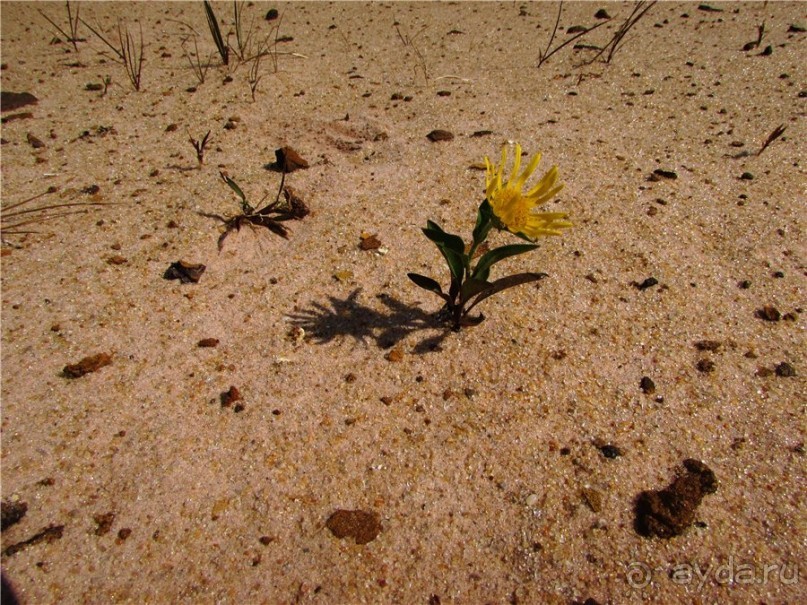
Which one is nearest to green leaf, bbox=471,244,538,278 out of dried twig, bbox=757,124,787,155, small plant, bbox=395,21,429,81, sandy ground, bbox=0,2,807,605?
sandy ground, bbox=0,2,807,605

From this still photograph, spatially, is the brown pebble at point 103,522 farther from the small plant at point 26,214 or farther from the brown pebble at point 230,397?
the small plant at point 26,214

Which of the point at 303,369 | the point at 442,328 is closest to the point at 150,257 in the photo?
the point at 303,369

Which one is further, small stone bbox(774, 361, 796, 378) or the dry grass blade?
the dry grass blade

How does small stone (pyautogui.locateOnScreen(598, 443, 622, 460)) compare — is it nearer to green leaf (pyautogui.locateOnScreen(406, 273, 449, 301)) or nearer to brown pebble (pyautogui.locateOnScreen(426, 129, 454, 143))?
green leaf (pyautogui.locateOnScreen(406, 273, 449, 301))

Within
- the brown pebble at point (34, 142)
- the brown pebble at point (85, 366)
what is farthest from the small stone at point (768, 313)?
the brown pebble at point (34, 142)

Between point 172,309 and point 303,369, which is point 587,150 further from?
point 172,309
